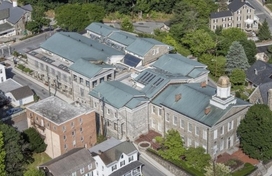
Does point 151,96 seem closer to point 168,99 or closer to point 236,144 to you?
point 168,99

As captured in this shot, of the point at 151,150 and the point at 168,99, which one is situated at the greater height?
the point at 168,99

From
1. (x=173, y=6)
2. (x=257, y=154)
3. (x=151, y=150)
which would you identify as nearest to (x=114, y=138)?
(x=151, y=150)

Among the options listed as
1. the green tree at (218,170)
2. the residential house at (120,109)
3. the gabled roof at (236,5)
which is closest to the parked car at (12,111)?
the residential house at (120,109)

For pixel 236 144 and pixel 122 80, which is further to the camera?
pixel 122 80

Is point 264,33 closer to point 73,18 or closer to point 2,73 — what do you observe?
point 73,18

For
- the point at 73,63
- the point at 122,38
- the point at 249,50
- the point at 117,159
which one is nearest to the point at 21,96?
the point at 73,63

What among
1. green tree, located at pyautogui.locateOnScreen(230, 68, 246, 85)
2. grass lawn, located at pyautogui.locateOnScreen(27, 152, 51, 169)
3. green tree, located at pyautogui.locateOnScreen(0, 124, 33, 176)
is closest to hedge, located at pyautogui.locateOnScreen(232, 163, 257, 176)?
green tree, located at pyautogui.locateOnScreen(230, 68, 246, 85)

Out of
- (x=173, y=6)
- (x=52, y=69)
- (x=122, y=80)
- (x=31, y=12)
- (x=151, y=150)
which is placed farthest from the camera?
(x=173, y=6)
